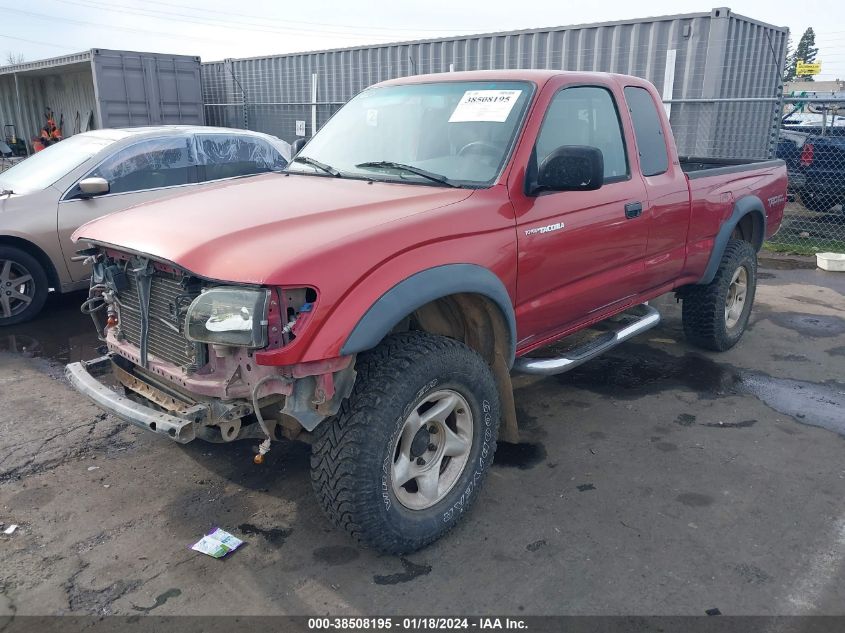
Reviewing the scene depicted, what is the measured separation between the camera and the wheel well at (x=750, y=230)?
5.74m

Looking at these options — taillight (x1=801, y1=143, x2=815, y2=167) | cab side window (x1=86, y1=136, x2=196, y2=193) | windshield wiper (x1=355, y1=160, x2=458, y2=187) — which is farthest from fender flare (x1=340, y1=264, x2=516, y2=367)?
taillight (x1=801, y1=143, x2=815, y2=167)

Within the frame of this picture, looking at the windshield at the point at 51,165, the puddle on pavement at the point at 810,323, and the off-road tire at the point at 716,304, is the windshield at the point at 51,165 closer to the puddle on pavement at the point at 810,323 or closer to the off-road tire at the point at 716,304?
the off-road tire at the point at 716,304

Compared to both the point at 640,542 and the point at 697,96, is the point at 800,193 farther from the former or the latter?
the point at 640,542

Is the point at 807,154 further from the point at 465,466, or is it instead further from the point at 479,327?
the point at 465,466

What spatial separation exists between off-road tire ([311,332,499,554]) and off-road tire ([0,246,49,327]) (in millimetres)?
4696

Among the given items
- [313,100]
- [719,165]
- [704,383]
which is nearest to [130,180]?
[704,383]

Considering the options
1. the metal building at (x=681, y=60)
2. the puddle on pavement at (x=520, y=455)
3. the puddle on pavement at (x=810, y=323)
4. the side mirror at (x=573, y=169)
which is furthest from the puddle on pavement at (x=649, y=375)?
the metal building at (x=681, y=60)

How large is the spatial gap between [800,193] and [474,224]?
10.7 metres

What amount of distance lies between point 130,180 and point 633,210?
4872 mm

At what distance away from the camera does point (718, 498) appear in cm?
347

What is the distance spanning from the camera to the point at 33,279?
6.29 m

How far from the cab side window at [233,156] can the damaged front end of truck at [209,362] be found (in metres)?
4.17

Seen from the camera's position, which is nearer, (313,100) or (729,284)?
(729,284)

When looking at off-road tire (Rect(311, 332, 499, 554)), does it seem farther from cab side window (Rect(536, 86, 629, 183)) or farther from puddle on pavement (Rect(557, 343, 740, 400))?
puddle on pavement (Rect(557, 343, 740, 400))
